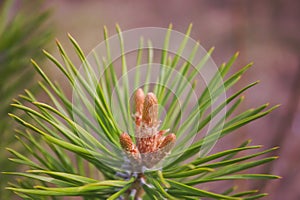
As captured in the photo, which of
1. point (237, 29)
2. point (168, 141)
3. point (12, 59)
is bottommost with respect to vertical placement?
point (168, 141)

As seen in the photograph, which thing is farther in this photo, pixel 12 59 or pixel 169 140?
pixel 12 59

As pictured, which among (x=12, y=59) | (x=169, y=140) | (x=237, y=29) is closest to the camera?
(x=169, y=140)

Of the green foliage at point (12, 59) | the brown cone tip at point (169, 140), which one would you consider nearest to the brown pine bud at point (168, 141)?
the brown cone tip at point (169, 140)

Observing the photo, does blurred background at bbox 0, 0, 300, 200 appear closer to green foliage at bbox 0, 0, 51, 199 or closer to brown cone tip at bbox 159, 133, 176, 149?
green foliage at bbox 0, 0, 51, 199

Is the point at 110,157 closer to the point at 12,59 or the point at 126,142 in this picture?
the point at 126,142

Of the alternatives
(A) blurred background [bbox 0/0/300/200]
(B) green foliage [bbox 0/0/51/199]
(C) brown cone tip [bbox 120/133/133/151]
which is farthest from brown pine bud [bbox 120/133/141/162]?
(A) blurred background [bbox 0/0/300/200]

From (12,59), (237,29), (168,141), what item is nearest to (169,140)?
(168,141)

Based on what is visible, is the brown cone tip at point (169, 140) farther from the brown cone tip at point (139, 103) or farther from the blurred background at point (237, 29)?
the blurred background at point (237, 29)
